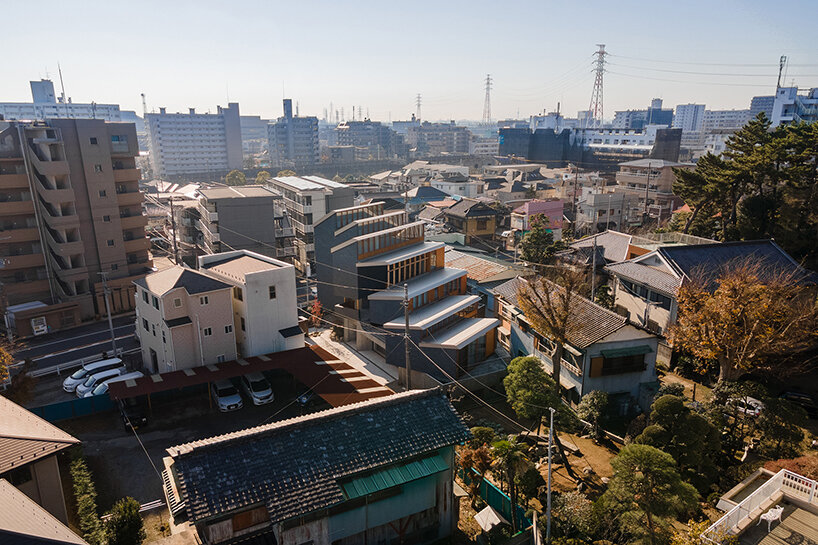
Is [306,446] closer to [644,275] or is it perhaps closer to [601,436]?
[601,436]

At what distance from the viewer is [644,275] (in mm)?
28906

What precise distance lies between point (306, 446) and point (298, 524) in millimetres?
1910

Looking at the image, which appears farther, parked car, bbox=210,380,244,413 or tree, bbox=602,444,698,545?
parked car, bbox=210,380,244,413

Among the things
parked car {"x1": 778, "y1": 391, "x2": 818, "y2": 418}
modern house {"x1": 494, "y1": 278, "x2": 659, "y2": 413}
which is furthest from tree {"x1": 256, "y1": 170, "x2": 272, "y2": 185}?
parked car {"x1": 778, "y1": 391, "x2": 818, "y2": 418}

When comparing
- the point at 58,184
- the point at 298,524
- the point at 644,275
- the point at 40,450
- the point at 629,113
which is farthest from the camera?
the point at 629,113

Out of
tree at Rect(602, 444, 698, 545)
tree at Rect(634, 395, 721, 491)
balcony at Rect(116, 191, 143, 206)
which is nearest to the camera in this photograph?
tree at Rect(602, 444, 698, 545)

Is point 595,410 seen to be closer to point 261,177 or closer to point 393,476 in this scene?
point 393,476

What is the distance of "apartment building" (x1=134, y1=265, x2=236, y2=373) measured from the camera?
25.3 meters

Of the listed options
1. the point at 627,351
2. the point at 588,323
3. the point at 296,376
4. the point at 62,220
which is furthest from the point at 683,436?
the point at 62,220

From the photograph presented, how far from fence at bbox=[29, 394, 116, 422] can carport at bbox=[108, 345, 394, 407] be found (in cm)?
154

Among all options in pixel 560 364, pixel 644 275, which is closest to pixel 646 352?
pixel 560 364

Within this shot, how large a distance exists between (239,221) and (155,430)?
25652mm

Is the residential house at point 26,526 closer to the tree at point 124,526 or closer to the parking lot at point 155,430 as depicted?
the tree at point 124,526

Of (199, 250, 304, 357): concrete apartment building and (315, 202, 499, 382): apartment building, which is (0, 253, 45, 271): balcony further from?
(315, 202, 499, 382): apartment building
